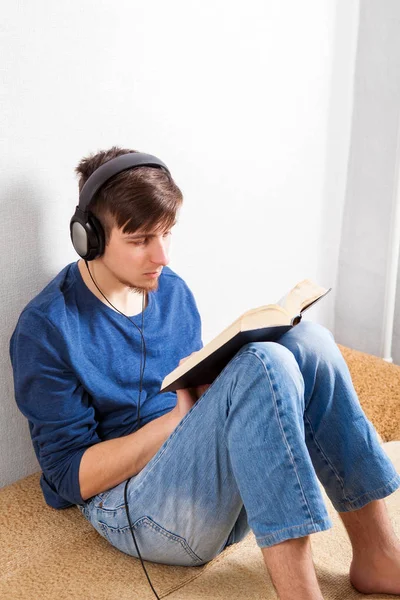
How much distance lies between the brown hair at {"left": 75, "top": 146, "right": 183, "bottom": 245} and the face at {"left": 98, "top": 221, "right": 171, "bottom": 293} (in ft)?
0.05

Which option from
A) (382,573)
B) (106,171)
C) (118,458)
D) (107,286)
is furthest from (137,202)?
→ (382,573)

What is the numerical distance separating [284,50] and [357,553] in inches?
50.8

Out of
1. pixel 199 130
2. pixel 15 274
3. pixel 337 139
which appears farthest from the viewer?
pixel 337 139

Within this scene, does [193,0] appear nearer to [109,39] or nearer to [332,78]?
[109,39]

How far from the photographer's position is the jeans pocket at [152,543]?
1.24 m

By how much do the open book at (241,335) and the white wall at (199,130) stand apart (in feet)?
1.42

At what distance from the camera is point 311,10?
204cm

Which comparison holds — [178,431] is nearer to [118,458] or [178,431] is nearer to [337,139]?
[118,458]

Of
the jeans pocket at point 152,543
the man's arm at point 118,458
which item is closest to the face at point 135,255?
the man's arm at point 118,458

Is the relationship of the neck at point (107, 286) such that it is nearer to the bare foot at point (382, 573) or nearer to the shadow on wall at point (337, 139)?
the bare foot at point (382, 573)

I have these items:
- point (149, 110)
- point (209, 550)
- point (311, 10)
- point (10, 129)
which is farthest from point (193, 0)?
point (209, 550)

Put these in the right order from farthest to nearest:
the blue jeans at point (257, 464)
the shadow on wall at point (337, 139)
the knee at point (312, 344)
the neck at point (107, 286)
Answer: the shadow on wall at point (337, 139), the neck at point (107, 286), the knee at point (312, 344), the blue jeans at point (257, 464)

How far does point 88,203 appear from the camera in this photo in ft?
4.19

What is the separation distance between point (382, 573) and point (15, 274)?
2.75 ft
